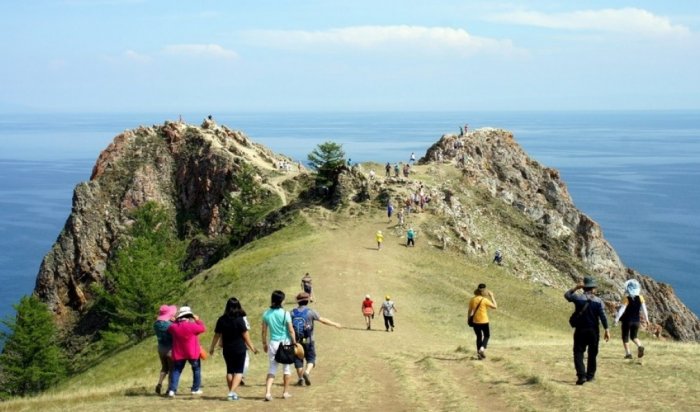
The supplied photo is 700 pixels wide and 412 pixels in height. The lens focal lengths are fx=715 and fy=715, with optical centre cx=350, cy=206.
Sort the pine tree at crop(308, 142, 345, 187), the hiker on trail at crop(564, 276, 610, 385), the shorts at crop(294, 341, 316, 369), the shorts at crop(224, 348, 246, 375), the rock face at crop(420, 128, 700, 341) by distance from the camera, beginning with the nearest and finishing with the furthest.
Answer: the shorts at crop(224, 348, 246, 375) → the hiker on trail at crop(564, 276, 610, 385) → the shorts at crop(294, 341, 316, 369) → the rock face at crop(420, 128, 700, 341) → the pine tree at crop(308, 142, 345, 187)

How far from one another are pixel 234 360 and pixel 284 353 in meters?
1.30

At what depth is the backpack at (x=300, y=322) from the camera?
64.7 ft

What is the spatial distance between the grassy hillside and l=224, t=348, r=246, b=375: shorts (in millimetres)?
876

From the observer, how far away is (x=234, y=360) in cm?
1844

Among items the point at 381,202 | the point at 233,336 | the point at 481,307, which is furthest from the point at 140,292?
the point at 233,336

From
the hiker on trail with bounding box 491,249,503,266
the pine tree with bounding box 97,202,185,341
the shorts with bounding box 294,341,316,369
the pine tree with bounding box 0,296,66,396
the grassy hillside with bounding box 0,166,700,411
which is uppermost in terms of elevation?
the shorts with bounding box 294,341,316,369

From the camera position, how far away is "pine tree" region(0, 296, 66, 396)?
2373 inches

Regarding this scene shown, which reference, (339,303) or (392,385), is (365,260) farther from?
(392,385)

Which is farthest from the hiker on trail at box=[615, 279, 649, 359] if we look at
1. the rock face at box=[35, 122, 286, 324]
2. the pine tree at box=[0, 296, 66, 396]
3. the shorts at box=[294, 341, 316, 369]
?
the rock face at box=[35, 122, 286, 324]

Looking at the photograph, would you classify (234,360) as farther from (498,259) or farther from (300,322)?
(498,259)

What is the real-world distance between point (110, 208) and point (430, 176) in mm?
48758

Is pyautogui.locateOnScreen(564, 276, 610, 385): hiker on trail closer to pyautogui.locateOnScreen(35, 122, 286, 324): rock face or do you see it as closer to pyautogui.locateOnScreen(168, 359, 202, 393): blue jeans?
pyautogui.locateOnScreen(168, 359, 202, 393): blue jeans

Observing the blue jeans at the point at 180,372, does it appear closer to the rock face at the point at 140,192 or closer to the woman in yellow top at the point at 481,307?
the woman in yellow top at the point at 481,307

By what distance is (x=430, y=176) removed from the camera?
79.8 meters
